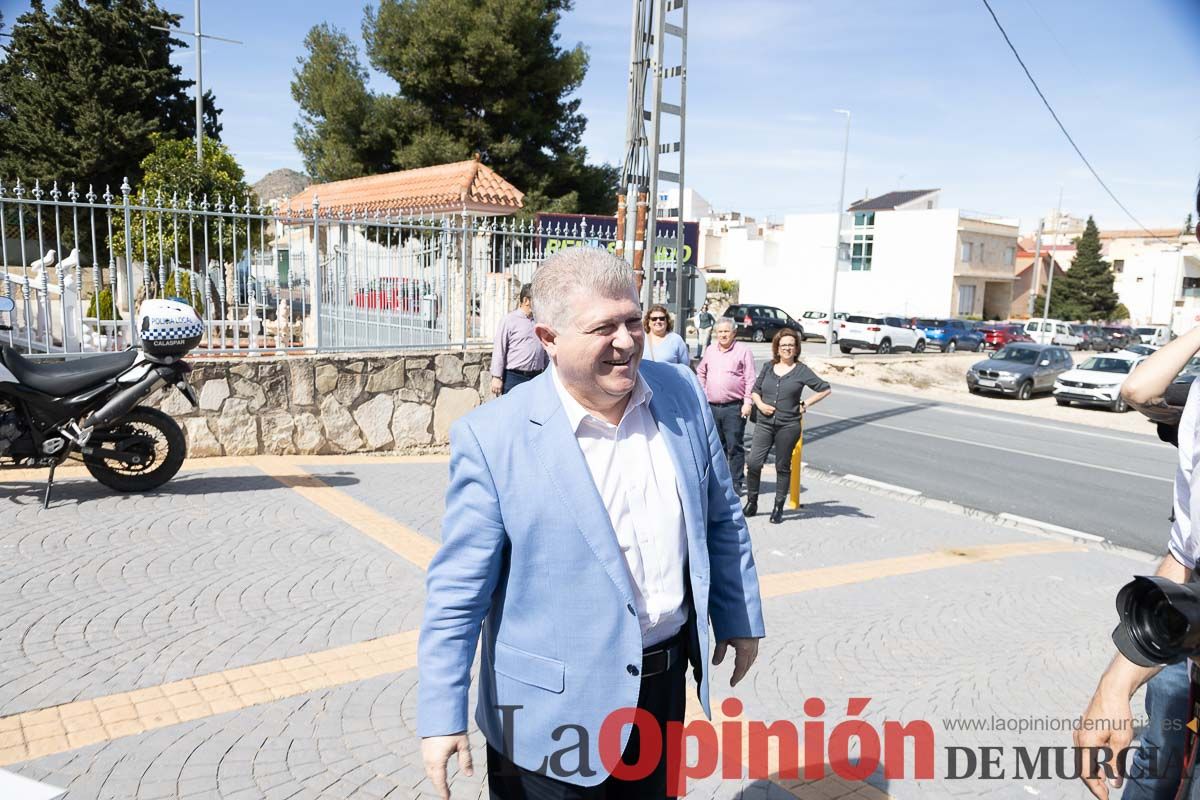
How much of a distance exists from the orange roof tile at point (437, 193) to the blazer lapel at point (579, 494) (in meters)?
10.1

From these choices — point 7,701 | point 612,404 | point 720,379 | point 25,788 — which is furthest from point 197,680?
point 720,379

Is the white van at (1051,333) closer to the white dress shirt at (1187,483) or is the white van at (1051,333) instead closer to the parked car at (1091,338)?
the parked car at (1091,338)

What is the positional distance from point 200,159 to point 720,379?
1269cm

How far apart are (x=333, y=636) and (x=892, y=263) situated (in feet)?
176

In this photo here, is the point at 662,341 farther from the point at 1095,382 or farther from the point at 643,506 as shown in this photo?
the point at 1095,382

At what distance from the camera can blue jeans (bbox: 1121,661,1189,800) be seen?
2.28 meters

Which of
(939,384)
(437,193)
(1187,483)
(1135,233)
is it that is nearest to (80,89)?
(437,193)

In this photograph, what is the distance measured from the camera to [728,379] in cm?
759

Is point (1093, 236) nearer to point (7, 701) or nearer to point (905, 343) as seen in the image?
point (905, 343)

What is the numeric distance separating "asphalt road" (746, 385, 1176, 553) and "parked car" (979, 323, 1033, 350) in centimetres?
2479

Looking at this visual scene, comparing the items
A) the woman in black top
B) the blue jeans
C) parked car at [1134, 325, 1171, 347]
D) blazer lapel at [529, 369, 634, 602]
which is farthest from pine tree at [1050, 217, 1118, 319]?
blazer lapel at [529, 369, 634, 602]

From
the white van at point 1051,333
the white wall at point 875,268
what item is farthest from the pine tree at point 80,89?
the white van at point 1051,333

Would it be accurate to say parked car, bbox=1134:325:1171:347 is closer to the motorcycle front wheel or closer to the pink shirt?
the pink shirt

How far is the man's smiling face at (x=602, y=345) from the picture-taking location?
6.73 feet
